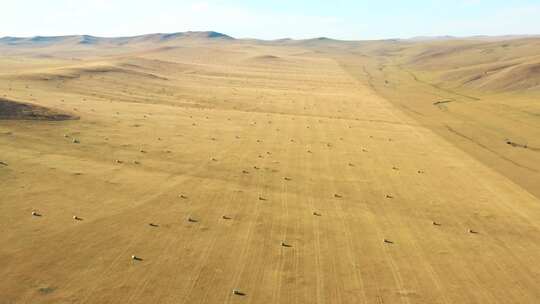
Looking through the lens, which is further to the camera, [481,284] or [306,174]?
[306,174]

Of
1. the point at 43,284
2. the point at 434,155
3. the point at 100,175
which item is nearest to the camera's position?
the point at 43,284

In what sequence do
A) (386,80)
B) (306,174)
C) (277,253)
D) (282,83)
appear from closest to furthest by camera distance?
(277,253), (306,174), (282,83), (386,80)

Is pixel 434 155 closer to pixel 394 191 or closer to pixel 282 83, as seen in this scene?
pixel 394 191

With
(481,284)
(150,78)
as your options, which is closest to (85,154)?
(481,284)

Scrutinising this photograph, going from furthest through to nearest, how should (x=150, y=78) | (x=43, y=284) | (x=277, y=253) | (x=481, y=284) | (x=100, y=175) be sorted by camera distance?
(x=150, y=78) → (x=100, y=175) → (x=277, y=253) → (x=481, y=284) → (x=43, y=284)

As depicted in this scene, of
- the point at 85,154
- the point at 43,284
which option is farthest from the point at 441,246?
the point at 85,154

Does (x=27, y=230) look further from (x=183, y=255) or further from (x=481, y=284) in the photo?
(x=481, y=284)
